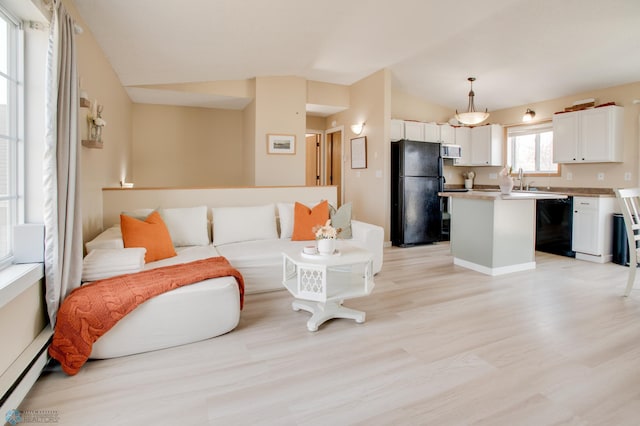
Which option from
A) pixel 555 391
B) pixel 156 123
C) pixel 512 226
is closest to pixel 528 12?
pixel 512 226

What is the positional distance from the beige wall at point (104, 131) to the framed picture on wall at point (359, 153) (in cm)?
368

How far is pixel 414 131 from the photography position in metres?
6.36

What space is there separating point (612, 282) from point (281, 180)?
4.53 meters

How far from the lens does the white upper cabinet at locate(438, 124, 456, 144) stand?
22.0 feet

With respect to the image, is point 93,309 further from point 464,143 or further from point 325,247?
point 464,143

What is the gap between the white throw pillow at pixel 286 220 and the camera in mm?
4160

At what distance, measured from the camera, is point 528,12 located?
12.1 feet

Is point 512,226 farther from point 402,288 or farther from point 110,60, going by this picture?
point 110,60

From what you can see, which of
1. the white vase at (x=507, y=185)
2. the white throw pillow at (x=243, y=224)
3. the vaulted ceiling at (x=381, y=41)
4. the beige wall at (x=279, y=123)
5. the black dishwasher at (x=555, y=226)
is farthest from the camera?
the beige wall at (x=279, y=123)

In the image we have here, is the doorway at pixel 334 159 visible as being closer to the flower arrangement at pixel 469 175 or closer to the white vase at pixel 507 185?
the flower arrangement at pixel 469 175

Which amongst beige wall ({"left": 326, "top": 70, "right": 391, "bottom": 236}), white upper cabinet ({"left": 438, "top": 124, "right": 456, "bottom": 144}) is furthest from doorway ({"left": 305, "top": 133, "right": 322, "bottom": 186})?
white upper cabinet ({"left": 438, "top": 124, "right": 456, "bottom": 144})

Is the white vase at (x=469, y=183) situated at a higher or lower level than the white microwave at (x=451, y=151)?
lower

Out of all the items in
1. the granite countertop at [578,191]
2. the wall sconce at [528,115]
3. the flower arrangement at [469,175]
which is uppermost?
the wall sconce at [528,115]

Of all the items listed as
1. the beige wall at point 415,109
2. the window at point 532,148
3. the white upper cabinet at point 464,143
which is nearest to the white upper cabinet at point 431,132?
the beige wall at point 415,109
